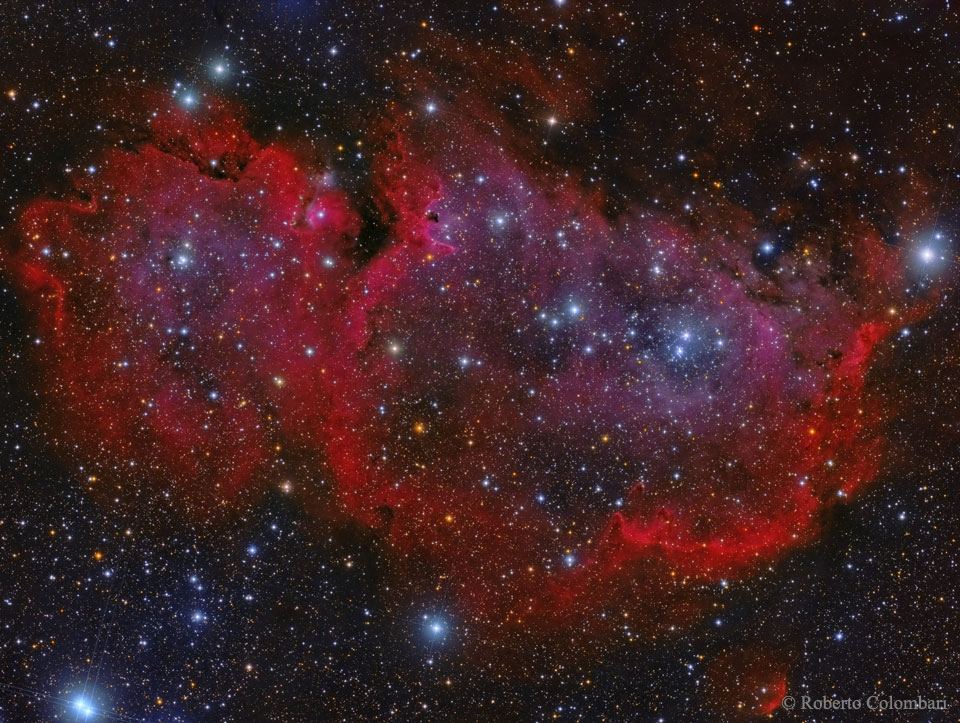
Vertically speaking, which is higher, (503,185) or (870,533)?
(503,185)

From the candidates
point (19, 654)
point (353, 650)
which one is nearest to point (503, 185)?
point (353, 650)

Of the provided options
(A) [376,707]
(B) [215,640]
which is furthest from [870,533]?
(B) [215,640]

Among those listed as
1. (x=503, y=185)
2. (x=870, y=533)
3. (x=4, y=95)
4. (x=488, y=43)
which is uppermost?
(x=488, y=43)

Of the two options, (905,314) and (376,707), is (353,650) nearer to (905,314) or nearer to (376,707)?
(376,707)

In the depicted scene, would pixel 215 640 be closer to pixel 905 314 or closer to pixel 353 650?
pixel 353 650

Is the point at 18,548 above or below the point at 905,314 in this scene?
below

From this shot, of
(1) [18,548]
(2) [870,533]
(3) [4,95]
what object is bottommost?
(1) [18,548]
